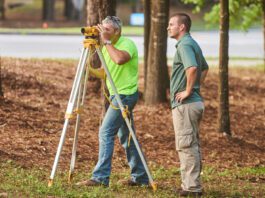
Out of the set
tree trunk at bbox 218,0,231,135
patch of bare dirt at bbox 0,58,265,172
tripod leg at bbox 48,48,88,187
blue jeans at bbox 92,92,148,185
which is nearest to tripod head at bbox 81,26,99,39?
tripod leg at bbox 48,48,88,187

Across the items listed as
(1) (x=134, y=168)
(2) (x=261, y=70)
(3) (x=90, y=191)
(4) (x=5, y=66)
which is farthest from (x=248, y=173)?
(2) (x=261, y=70)

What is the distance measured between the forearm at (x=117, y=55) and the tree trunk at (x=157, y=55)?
6311 mm

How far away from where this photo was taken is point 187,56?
844 cm

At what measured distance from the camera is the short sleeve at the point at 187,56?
27.6 feet

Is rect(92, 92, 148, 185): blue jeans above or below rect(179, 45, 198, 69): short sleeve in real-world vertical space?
below

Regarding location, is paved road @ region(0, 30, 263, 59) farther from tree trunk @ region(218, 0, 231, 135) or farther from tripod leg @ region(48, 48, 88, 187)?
tripod leg @ region(48, 48, 88, 187)

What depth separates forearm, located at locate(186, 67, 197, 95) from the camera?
839 cm

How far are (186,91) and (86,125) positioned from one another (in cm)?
502

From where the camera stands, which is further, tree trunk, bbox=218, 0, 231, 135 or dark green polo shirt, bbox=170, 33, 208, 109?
tree trunk, bbox=218, 0, 231, 135

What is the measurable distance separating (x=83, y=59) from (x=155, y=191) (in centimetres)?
150

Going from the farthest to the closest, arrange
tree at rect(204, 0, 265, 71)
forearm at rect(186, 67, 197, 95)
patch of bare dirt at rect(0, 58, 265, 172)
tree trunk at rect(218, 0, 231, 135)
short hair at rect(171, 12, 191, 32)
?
→ 1. tree at rect(204, 0, 265, 71)
2. tree trunk at rect(218, 0, 231, 135)
3. patch of bare dirt at rect(0, 58, 265, 172)
4. short hair at rect(171, 12, 191, 32)
5. forearm at rect(186, 67, 197, 95)

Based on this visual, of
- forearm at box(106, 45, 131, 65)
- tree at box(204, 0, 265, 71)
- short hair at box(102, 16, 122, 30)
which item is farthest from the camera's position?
tree at box(204, 0, 265, 71)

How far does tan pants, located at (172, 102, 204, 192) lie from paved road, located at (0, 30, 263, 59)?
14.6 metres

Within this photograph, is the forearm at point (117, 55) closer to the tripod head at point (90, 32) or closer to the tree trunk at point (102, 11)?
the tripod head at point (90, 32)
